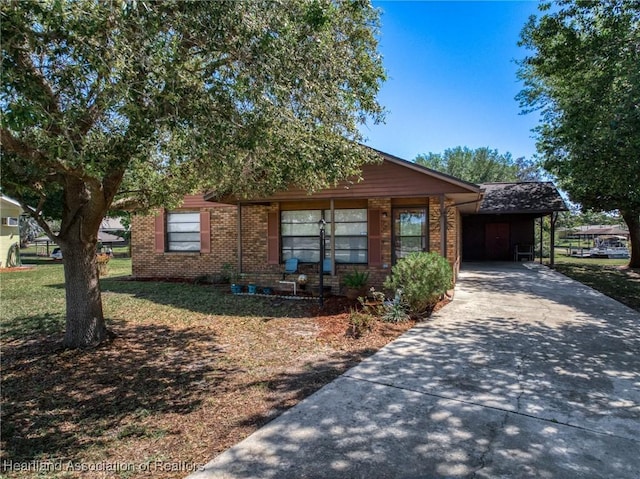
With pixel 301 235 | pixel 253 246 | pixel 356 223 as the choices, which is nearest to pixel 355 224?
pixel 356 223

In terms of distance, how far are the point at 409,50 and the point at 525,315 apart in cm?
640

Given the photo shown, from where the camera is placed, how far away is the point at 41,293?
10.7m

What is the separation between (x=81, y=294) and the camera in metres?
5.57

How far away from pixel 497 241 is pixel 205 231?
15479 millimetres

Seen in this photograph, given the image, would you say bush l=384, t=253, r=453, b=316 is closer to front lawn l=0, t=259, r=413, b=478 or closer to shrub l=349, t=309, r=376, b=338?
front lawn l=0, t=259, r=413, b=478

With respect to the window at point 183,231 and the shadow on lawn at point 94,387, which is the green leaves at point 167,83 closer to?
the shadow on lawn at point 94,387

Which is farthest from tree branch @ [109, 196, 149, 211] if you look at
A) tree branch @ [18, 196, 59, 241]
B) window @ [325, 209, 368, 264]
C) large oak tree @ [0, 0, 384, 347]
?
window @ [325, 209, 368, 264]

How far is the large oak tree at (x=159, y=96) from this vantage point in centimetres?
346

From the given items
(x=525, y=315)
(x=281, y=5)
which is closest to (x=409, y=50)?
(x=281, y=5)

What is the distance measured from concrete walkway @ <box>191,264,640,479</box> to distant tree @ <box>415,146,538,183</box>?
38.8 meters

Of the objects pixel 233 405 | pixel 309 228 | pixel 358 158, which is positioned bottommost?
pixel 233 405

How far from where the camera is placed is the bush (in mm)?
7395

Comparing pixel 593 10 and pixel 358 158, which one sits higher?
pixel 593 10

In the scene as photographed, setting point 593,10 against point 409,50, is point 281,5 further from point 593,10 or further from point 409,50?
point 593,10
